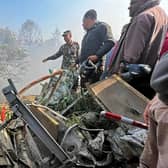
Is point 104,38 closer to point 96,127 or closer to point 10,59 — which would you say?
point 96,127

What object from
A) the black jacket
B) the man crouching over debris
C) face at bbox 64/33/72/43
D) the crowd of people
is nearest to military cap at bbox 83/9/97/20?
the crowd of people

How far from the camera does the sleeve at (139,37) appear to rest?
3494 millimetres

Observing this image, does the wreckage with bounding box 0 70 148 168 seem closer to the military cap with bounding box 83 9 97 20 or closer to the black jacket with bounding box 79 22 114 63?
the black jacket with bounding box 79 22 114 63

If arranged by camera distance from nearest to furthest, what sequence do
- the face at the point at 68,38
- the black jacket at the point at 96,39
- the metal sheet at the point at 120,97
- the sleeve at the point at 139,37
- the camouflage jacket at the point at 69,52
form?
the metal sheet at the point at 120,97
the sleeve at the point at 139,37
the black jacket at the point at 96,39
the camouflage jacket at the point at 69,52
the face at the point at 68,38

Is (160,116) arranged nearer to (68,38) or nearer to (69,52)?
(69,52)

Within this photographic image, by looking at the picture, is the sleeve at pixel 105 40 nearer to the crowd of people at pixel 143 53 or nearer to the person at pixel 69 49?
the crowd of people at pixel 143 53

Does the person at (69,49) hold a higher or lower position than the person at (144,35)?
lower

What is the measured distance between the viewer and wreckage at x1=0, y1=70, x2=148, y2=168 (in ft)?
8.72

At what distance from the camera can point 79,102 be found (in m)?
3.75

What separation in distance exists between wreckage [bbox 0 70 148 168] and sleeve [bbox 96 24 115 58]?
50.4 inches

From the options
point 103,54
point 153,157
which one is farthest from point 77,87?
point 153,157

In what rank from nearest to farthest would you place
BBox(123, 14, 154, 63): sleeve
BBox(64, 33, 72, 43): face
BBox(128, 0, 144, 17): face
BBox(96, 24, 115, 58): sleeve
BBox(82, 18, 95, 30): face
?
BBox(123, 14, 154, 63): sleeve < BBox(128, 0, 144, 17): face < BBox(96, 24, 115, 58): sleeve < BBox(82, 18, 95, 30): face < BBox(64, 33, 72, 43): face

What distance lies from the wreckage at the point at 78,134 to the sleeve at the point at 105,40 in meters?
1.28

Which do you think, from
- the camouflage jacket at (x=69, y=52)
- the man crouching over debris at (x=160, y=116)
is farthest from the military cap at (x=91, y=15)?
the man crouching over debris at (x=160, y=116)
